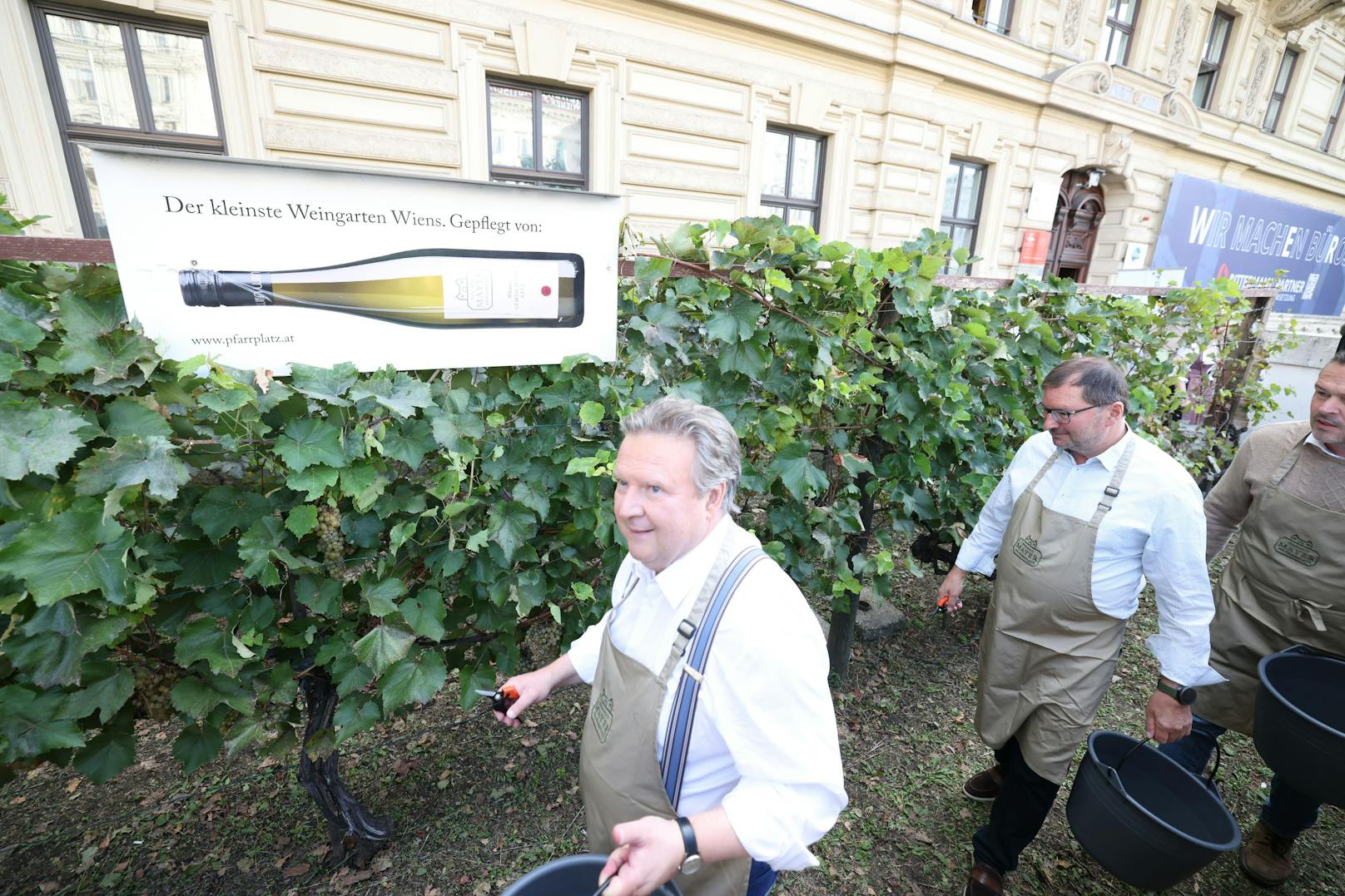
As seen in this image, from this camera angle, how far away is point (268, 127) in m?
4.90

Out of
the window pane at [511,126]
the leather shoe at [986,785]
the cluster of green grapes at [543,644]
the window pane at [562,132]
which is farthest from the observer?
the window pane at [562,132]

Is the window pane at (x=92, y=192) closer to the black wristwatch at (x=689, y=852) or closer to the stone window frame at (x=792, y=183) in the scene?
the black wristwatch at (x=689, y=852)

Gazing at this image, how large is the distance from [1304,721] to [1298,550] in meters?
0.67

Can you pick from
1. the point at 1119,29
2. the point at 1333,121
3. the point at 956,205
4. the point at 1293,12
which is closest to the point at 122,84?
the point at 956,205

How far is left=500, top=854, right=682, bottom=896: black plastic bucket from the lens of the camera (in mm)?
1032

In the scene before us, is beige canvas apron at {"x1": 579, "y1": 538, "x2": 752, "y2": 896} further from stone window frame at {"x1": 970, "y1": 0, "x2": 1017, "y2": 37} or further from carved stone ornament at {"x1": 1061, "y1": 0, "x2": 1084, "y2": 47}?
carved stone ornament at {"x1": 1061, "y1": 0, "x2": 1084, "y2": 47}

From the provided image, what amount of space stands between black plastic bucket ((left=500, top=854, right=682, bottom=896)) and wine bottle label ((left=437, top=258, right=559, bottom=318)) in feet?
4.46

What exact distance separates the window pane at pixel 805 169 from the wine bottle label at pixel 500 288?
735 centimetres

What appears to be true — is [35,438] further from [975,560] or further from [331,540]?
[975,560]

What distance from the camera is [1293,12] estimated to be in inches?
466

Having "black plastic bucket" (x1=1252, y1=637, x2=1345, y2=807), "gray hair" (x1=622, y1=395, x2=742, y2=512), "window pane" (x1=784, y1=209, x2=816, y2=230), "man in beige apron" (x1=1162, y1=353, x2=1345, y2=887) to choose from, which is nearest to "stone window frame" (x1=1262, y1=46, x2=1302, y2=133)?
"window pane" (x1=784, y1=209, x2=816, y2=230)

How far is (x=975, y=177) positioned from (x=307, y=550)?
11.2 metres

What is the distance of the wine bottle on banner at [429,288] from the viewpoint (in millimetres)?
1392

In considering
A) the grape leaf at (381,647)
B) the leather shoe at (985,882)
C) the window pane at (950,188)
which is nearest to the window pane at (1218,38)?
the window pane at (950,188)
